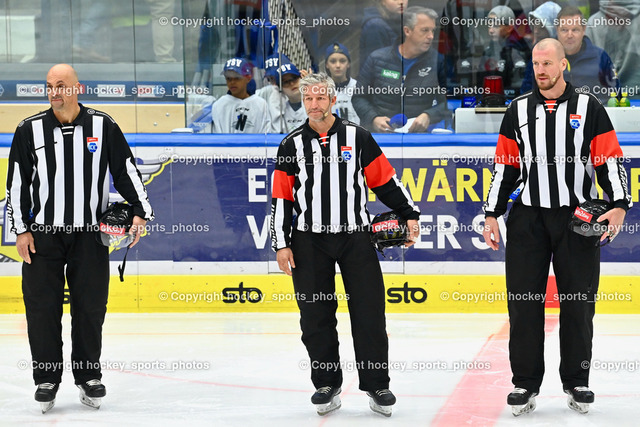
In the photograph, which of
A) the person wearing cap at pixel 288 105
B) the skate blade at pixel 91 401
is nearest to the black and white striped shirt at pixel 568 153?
the skate blade at pixel 91 401

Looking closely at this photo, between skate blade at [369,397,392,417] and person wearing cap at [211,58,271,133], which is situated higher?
person wearing cap at [211,58,271,133]

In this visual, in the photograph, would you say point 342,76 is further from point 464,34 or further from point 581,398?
point 581,398

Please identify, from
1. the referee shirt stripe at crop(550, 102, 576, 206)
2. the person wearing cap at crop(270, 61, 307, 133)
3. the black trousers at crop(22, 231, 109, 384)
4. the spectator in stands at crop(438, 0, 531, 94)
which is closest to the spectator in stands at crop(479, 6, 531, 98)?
the spectator in stands at crop(438, 0, 531, 94)

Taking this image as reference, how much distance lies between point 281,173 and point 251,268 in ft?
8.26

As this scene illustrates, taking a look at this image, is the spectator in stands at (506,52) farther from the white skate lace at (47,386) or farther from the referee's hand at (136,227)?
the white skate lace at (47,386)

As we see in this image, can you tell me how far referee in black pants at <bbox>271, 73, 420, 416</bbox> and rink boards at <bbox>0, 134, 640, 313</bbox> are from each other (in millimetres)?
2342

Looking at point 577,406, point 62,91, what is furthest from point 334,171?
point 577,406

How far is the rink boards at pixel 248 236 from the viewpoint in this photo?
21.4 ft

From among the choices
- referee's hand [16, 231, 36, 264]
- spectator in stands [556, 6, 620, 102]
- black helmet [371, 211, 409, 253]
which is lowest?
referee's hand [16, 231, 36, 264]

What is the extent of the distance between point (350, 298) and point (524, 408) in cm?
89

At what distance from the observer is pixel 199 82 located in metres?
6.81

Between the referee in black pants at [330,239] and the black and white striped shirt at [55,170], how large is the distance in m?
0.84

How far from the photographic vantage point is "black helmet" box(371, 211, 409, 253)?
4.16 m

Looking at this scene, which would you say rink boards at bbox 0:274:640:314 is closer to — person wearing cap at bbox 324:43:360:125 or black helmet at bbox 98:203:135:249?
person wearing cap at bbox 324:43:360:125
